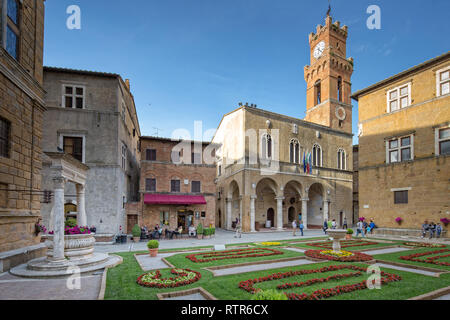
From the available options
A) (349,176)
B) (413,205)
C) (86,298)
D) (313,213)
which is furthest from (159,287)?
(349,176)

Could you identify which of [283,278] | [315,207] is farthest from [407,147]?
[283,278]

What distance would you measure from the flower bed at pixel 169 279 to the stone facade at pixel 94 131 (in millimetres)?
12371

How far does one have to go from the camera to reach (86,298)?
721 cm

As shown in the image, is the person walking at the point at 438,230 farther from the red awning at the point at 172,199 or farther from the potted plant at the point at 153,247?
the potted plant at the point at 153,247

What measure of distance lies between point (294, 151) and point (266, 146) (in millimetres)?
4379

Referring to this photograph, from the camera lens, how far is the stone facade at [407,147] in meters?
21.2

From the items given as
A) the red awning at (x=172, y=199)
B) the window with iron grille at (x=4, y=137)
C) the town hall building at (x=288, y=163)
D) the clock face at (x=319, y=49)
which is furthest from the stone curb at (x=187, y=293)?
the clock face at (x=319, y=49)

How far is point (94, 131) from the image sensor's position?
67.3 feet

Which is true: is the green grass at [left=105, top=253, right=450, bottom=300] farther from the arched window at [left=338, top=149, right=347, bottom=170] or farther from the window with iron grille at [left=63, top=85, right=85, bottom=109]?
the arched window at [left=338, top=149, right=347, bottom=170]

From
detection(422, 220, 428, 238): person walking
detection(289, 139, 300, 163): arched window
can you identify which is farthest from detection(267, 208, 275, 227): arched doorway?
detection(422, 220, 428, 238): person walking

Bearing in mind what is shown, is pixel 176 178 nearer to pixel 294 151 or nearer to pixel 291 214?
pixel 294 151
